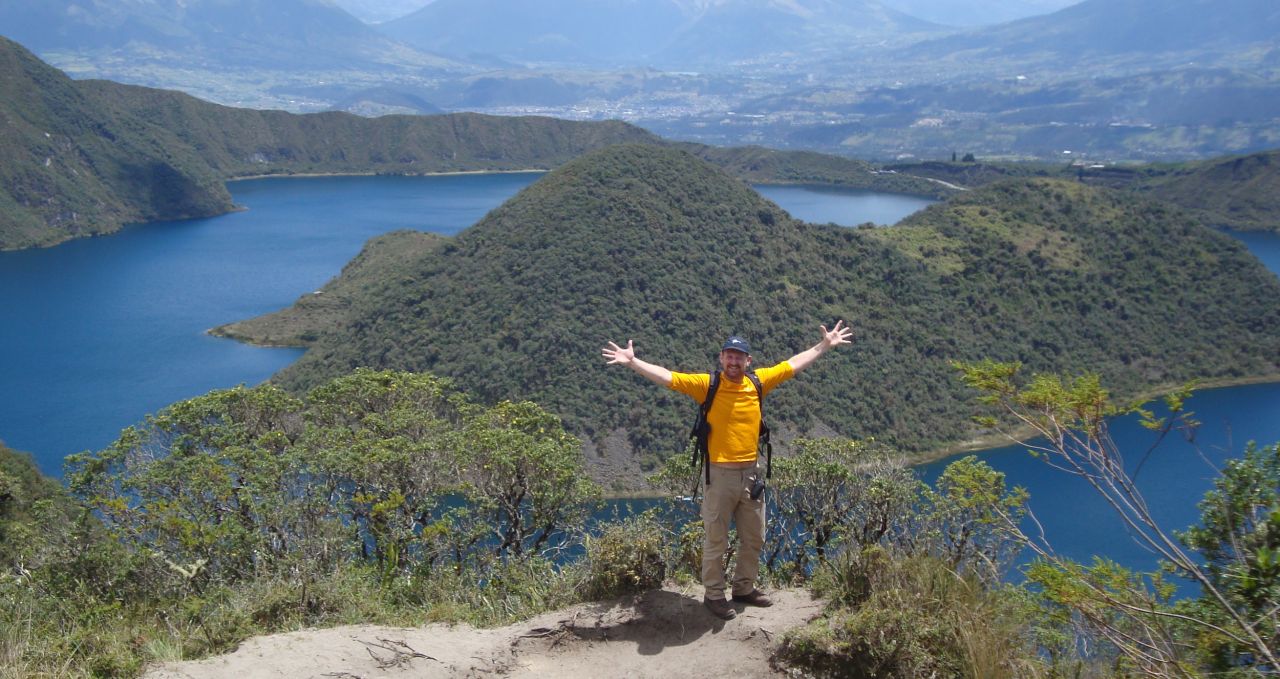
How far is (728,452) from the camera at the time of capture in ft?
20.0

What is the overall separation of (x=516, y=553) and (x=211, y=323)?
4597 centimetres

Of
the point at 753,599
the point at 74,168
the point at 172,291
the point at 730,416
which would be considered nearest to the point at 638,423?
the point at 753,599

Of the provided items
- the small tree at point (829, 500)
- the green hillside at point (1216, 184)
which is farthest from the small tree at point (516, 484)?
the green hillside at point (1216, 184)

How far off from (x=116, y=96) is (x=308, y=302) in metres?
78.8

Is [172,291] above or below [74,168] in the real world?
below

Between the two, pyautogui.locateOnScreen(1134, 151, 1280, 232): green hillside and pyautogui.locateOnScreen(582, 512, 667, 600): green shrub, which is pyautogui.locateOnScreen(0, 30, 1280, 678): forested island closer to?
pyautogui.locateOnScreen(582, 512, 667, 600): green shrub

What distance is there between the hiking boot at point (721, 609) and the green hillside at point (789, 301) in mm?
24688

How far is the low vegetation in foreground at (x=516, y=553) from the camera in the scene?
18.1 ft

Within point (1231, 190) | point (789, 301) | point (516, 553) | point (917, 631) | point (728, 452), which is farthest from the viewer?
point (1231, 190)

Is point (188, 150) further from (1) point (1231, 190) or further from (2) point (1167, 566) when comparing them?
(2) point (1167, 566)

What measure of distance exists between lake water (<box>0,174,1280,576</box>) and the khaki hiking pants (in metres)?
7.23

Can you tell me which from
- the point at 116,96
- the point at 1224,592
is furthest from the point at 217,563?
the point at 116,96

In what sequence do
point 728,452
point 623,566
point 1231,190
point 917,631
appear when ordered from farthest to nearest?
point 1231,190, point 623,566, point 728,452, point 917,631

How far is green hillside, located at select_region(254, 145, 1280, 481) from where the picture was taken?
33812 mm
